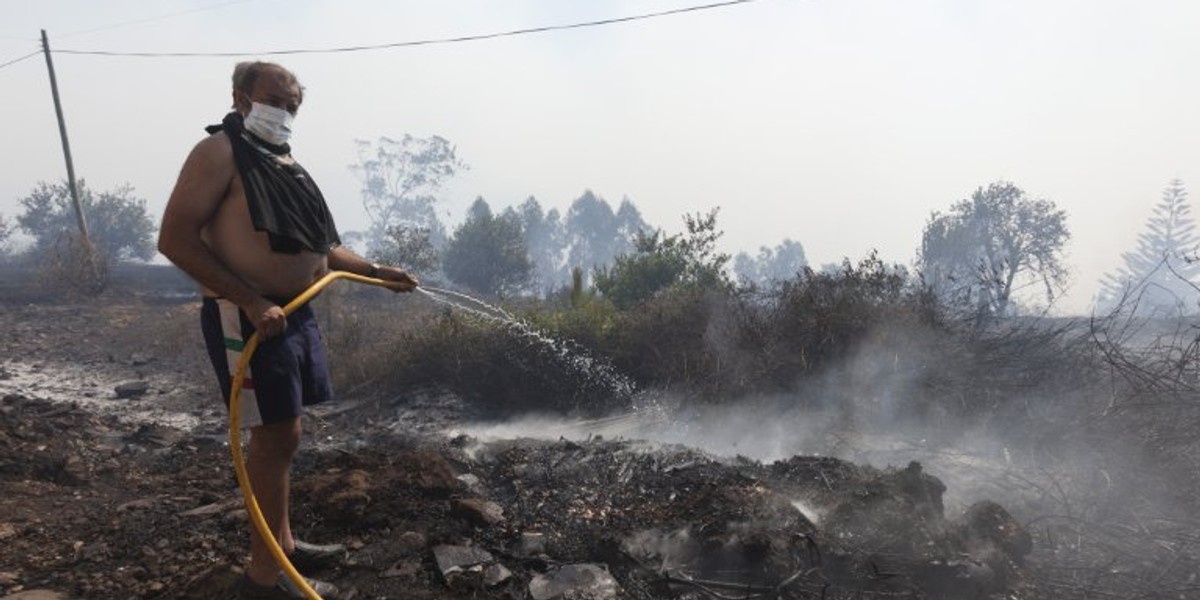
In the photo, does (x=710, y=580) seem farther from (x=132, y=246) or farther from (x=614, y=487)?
(x=132, y=246)

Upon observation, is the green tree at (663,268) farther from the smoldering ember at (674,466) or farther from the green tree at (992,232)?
the green tree at (992,232)

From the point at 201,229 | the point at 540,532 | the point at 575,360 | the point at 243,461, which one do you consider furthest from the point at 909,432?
the point at 201,229

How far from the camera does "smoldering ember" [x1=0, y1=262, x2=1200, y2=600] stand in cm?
305

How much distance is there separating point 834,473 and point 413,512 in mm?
2401

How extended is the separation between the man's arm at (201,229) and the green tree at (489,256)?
1152 inches

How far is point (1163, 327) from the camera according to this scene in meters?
18.2

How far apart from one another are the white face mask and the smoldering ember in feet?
5.30

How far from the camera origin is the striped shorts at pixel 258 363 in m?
2.22

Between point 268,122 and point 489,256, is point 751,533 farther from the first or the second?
point 489,256

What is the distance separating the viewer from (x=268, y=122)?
2381 mm

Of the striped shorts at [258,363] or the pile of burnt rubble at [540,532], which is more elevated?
the striped shorts at [258,363]

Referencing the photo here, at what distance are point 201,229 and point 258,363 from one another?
461mm

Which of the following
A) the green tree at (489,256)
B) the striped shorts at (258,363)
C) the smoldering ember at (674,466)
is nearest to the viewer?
the striped shorts at (258,363)

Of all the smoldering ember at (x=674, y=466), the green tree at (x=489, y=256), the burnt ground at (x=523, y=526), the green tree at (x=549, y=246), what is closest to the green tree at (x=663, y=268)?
the smoldering ember at (x=674, y=466)
